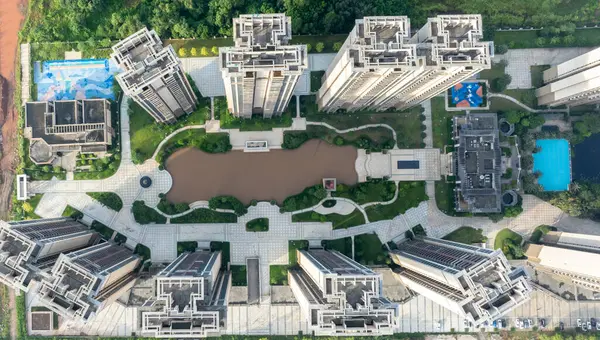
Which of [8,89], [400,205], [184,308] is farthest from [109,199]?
[400,205]

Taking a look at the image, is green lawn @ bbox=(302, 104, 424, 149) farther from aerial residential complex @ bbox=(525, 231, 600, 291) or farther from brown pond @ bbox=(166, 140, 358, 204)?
aerial residential complex @ bbox=(525, 231, 600, 291)

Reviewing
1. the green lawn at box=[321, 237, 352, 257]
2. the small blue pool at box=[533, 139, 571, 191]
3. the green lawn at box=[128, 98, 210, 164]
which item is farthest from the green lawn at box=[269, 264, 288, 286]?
the small blue pool at box=[533, 139, 571, 191]

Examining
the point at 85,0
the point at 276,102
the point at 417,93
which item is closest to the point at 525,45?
the point at 417,93

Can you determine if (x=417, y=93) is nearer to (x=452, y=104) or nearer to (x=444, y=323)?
(x=452, y=104)

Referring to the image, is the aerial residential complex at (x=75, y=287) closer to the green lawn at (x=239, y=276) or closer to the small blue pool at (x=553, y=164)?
the green lawn at (x=239, y=276)

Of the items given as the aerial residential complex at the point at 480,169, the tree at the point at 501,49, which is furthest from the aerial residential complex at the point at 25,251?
the tree at the point at 501,49

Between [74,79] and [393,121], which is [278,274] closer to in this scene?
[393,121]
